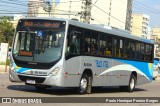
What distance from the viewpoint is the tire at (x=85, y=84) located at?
17.9 m

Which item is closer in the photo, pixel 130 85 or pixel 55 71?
pixel 55 71

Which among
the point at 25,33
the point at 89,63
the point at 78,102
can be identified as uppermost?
the point at 25,33

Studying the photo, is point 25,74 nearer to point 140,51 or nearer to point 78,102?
point 78,102

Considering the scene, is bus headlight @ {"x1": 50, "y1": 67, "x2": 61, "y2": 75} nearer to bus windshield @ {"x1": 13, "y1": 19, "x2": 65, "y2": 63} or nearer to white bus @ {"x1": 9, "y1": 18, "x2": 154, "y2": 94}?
white bus @ {"x1": 9, "y1": 18, "x2": 154, "y2": 94}

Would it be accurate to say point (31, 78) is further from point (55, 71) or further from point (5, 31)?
point (5, 31)

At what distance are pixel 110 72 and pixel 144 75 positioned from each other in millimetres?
5431

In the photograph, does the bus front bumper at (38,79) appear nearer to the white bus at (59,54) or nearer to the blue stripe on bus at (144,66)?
the white bus at (59,54)

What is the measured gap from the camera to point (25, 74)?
16.8 metres

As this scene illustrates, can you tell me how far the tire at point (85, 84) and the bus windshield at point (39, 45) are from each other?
2.08 metres

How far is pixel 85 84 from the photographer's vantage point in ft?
59.9

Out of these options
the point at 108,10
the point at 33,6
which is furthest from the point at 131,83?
the point at 108,10

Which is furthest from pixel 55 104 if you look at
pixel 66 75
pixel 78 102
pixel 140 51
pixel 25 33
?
pixel 140 51

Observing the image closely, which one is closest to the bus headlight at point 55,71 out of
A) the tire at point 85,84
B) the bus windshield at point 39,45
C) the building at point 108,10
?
the bus windshield at point 39,45

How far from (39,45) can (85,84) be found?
2863mm
